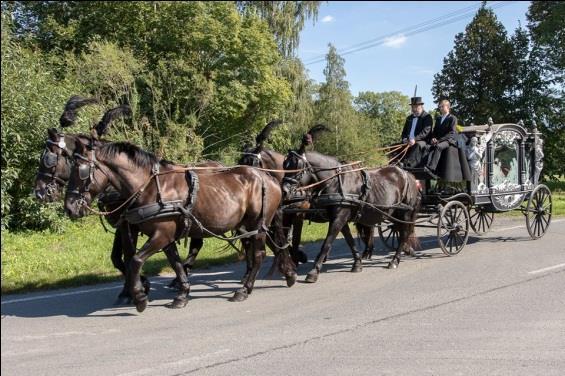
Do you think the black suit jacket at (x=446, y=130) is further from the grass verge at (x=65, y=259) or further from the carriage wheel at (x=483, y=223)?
the grass verge at (x=65, y=259)

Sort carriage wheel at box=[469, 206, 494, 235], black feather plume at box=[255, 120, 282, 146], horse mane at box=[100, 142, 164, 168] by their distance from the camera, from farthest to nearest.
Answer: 1. carriage wheel at box=[469, 206, 494, 235]
2. black feather plume at box=[255, 120, 282, 146]
3. horse mane at box=[100, 142, 164, 168]

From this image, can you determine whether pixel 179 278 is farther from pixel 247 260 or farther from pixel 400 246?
pixel 400 246

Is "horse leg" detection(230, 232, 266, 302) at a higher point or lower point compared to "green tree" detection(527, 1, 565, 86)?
lower

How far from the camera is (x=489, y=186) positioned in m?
11.3

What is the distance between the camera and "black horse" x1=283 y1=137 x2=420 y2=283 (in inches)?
336

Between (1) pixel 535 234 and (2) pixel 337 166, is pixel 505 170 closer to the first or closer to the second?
(1) pixel 535 234

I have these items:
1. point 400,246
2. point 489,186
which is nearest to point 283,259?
point 400,246

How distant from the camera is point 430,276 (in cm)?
866

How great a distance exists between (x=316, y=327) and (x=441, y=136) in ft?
20.2

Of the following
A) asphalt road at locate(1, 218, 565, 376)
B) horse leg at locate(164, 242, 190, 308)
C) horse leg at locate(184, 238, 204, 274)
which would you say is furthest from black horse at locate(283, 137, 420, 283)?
horse leg at locate(164, 242, 190, 308)

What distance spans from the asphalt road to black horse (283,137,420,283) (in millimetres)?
820

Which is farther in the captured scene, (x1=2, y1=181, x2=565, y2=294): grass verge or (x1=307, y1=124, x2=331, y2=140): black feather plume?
(x1=307, y1=124, x2=331, y2=140): black feather plume

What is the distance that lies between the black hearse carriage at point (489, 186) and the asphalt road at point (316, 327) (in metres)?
1.61

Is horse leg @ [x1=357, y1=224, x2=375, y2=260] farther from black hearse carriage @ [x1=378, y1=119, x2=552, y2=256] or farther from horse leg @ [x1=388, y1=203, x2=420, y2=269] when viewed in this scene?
horse leg @ [x1=388, y1=203, x2=420, y2=269]
